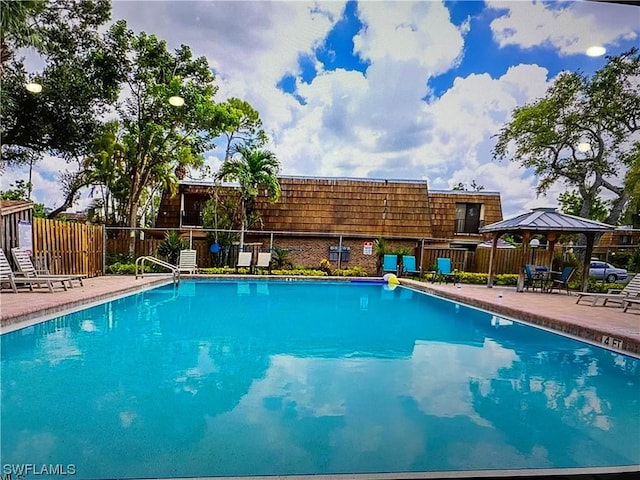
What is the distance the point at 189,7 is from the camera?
15.5ft

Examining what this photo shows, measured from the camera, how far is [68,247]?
9367 millimetres

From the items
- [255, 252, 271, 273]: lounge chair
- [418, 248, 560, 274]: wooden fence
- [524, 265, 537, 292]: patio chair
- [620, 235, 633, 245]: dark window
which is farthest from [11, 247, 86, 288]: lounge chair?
[620, 235, 633, 245]: dark window

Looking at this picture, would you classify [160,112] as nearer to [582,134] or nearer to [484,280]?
[484,280]

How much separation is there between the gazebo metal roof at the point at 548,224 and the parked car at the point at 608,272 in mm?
5855

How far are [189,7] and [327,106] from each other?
264 inches

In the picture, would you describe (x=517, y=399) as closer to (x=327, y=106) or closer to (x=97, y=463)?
(x=97, y=463)

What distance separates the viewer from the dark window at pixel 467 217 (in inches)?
740

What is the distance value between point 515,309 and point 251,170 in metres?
10.1

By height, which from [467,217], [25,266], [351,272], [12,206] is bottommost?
[351,272]

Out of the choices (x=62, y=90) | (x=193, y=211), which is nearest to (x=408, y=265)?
(x=193, y=211)

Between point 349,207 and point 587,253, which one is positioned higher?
point 349,207

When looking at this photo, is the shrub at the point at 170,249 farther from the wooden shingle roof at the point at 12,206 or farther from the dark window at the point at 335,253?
the dark window at the point at 335,253

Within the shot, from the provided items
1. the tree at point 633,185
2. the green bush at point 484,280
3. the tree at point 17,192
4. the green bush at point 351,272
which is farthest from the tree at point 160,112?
the tree at point 633,185

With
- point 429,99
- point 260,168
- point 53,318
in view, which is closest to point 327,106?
point 429,99
